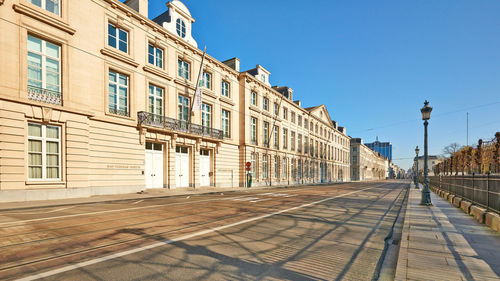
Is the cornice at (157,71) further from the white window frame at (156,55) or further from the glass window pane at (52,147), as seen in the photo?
the glass window pane at (52,147)

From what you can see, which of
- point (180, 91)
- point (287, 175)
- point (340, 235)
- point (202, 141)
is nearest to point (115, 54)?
point (180, 91)

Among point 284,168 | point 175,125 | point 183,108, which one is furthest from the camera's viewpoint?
point 284,168

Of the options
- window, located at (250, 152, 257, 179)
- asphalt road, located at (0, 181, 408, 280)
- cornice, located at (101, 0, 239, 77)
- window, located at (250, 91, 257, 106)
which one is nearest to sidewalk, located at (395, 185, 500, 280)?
asphalt road, located at (0, 181, 408, 280)

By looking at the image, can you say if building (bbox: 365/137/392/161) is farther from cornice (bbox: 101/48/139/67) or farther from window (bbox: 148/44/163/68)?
cornice (bbox: 101/48/139/67)

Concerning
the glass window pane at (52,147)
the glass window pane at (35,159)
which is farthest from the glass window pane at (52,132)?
the glass window pane at (35,159)

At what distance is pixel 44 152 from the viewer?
13125 mm

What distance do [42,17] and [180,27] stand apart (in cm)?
1195

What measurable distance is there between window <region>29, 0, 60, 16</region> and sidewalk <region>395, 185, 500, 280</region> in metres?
19.6

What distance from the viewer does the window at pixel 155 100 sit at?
1988 centimetres

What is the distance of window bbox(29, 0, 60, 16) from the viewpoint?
13547mm

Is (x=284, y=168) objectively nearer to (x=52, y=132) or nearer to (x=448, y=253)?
(x=52, y=132)

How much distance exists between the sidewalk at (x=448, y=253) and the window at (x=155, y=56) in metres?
20.3

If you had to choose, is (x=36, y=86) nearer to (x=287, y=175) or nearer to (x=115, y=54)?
(x=115, y=54)

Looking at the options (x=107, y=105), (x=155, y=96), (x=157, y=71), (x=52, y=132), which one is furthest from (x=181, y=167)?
(x=52, y=132)
